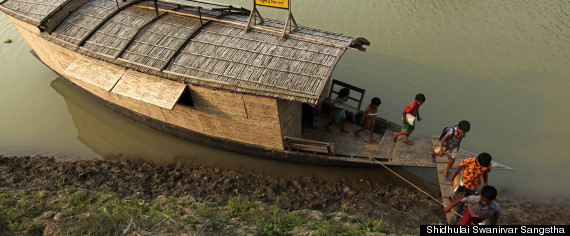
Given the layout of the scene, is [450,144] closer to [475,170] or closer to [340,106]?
[475,170]

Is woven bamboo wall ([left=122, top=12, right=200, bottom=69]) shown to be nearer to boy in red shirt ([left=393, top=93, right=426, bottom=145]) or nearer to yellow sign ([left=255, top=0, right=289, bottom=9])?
yellow sign ([left=255, top=0, right=289, bottom=9])

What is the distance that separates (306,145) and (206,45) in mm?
3202

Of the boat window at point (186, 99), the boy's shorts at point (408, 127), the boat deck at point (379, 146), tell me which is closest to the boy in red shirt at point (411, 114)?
the boy's shorts at point (408, 127)

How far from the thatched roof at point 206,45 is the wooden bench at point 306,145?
122 cm

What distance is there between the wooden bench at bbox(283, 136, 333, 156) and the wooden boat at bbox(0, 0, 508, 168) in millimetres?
24

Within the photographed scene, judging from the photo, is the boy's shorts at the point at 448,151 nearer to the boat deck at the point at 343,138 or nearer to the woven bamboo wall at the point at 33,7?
the boat deck at the point at 343,138

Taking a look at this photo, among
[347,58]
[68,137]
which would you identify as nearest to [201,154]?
[68,137]

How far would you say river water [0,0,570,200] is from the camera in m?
8.23

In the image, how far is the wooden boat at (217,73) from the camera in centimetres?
664

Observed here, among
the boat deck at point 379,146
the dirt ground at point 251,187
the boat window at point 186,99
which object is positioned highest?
the boat window at point 186,99

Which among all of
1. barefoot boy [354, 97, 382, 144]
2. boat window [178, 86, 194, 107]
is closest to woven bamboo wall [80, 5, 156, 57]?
boat window [178, 86, 194, 107]

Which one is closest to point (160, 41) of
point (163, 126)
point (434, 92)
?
point (163, 126)

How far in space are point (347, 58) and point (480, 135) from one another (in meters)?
4.84

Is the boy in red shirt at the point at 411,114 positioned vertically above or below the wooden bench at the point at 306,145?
above
